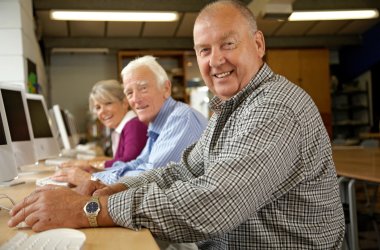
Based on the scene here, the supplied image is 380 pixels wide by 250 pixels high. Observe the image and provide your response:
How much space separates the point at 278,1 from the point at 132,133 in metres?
3.80

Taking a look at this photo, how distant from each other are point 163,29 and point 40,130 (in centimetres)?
689

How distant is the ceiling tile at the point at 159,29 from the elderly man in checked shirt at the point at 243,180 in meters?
7.89

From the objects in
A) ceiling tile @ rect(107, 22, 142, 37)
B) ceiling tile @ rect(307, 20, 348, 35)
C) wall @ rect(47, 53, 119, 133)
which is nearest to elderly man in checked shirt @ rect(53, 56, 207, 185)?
ceiling tile @ rect(107, 22, 142, 37)

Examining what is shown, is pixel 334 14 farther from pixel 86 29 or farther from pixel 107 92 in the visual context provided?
pixel 107 92

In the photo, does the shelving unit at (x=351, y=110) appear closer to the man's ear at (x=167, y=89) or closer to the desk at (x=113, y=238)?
the man's ear at (x=167, y=89)

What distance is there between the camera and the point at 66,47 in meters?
9.73

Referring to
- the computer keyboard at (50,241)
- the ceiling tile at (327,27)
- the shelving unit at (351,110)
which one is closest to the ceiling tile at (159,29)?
the ceiling tile at (327,27)

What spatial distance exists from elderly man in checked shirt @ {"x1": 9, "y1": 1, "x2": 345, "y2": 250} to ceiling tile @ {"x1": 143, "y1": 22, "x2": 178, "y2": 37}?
789 cm

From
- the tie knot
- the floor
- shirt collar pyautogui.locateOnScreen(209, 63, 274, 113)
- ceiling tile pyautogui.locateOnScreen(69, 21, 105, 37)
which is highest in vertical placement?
Result: ceiling tile pyautogui.locateOnScreen(69, 21, 105, 37)

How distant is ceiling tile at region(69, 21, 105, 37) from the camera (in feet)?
29.5

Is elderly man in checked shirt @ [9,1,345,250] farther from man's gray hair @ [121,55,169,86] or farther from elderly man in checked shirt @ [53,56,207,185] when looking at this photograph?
man's gray hair @ [121,55,169,86]

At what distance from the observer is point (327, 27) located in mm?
10133

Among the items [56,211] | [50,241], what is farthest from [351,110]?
[50,241]

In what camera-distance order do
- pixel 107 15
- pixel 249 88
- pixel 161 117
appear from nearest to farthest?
pixel 249 88
pixel 161 117
pixel 107 15
